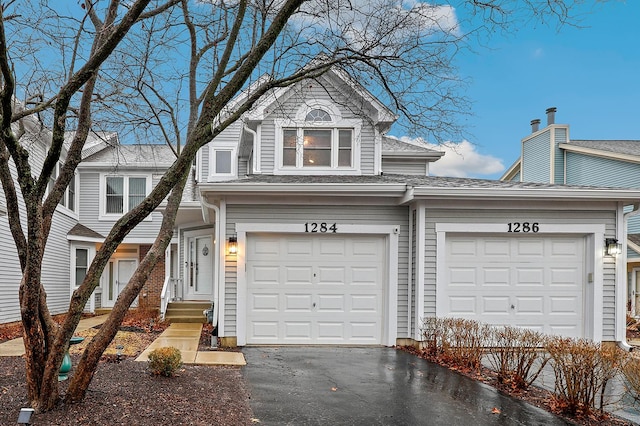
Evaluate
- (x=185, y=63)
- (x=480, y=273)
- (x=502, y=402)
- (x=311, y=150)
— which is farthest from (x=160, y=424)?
(x=311, y=150)

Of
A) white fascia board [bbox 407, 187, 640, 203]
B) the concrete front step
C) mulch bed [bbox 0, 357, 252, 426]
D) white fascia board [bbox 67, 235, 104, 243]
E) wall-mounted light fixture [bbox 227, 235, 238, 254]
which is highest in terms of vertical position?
white fascia board [bbox 407, 187, 640, 203]

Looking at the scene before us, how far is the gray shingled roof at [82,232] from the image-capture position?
15891mm

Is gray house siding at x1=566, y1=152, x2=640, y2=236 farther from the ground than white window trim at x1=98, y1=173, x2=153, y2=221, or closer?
farther from the ground

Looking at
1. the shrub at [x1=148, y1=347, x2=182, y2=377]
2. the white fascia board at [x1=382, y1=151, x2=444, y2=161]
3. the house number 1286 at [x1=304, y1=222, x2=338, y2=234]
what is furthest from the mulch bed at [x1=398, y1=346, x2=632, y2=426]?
the white fascia board at [x1=382, y1=151, x2=444, y2=161]

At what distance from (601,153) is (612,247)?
33.2 ft

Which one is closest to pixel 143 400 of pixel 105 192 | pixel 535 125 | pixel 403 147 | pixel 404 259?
pixel 404 259

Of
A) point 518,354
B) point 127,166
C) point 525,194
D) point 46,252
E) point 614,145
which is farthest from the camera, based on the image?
point 614,145

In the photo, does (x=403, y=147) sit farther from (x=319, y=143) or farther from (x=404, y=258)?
(x=404, y=258)

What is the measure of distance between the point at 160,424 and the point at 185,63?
5799mm

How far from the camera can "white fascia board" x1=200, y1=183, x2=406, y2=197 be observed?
8867 mm

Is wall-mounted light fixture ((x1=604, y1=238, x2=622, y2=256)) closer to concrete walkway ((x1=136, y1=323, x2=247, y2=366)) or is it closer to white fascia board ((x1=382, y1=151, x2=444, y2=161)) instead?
white fascia board ((x1=382, y1=151, x2=444, y2=161))

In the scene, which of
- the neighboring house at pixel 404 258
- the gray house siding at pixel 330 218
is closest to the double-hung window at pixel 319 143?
the neighboring house at pixel 404 258

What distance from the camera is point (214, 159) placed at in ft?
53.9

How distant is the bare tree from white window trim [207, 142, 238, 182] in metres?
7.24
